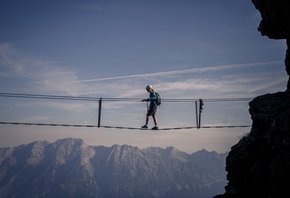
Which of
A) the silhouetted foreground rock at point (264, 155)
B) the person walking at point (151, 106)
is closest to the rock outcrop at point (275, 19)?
the silhouetted foreground rock at point (264, 155)

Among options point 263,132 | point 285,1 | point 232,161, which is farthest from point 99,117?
point 285,1

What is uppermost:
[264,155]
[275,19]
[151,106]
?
[275,19]

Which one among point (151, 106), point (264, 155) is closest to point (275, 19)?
point (264, 155)

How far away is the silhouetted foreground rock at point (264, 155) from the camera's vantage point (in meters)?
10.5

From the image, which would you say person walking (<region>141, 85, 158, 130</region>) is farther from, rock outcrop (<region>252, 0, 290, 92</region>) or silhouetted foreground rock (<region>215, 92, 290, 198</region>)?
rock outcrop (<region>252, 0, 290, 92</region>)

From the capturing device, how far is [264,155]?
12.0 meters

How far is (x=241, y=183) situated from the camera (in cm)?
1317

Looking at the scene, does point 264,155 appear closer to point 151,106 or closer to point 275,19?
point 275,19

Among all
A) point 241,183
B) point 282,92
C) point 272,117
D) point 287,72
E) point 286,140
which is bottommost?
point 241,183

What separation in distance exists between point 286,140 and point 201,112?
845cm

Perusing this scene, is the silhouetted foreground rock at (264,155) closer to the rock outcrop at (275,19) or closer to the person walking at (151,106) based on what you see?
the rock outcrop at (275,19)

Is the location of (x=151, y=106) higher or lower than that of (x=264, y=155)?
higher

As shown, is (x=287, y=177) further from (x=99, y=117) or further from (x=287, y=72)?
(x=99, y=117)

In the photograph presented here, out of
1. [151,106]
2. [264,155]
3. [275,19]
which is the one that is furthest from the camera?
[151,106]
